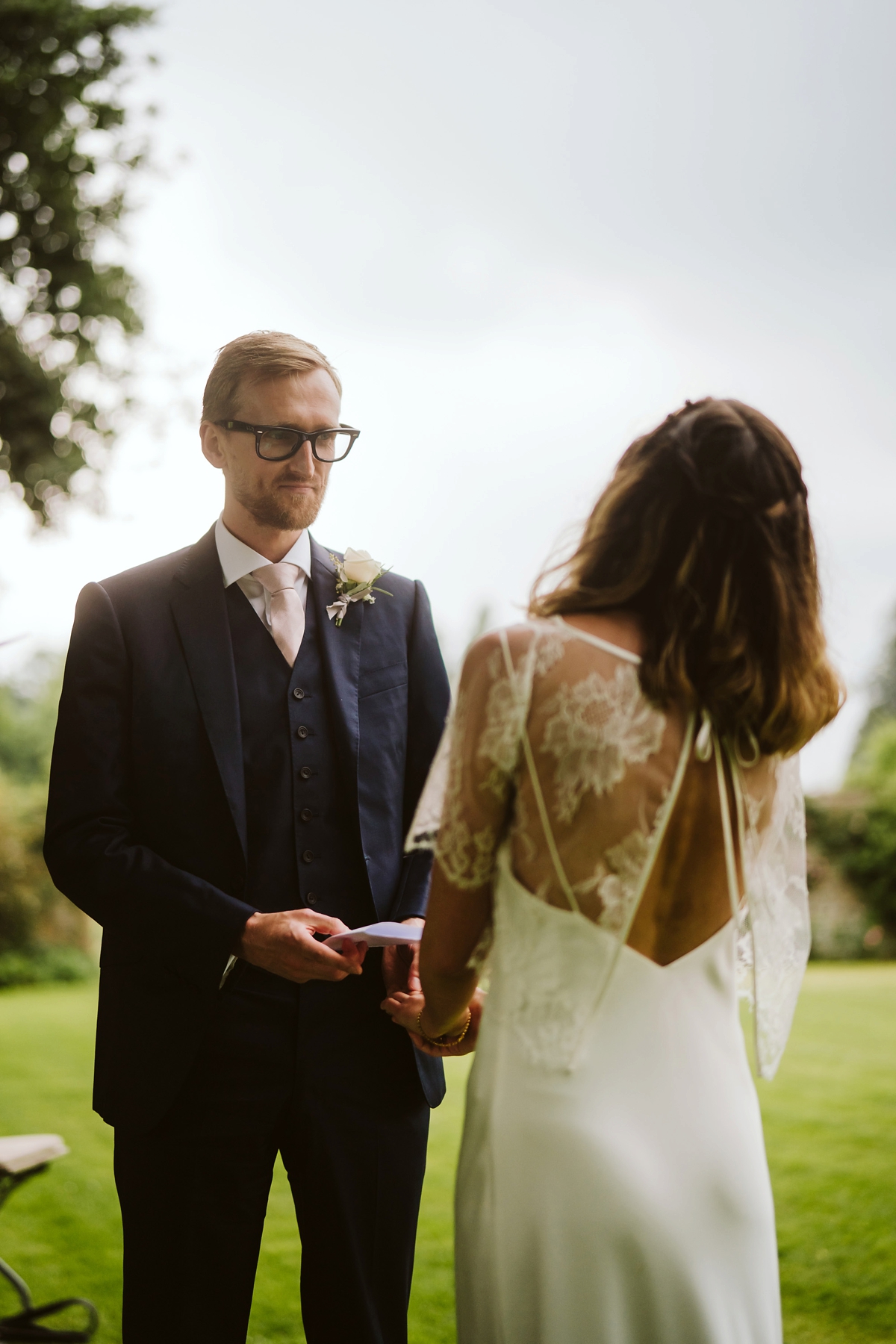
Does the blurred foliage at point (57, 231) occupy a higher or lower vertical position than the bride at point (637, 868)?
higher

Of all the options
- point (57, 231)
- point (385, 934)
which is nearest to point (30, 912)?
point (57, 231)

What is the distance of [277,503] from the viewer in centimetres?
216

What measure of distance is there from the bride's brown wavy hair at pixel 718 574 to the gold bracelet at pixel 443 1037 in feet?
2.31

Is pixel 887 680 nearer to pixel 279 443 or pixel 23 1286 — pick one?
pixel 23 1286

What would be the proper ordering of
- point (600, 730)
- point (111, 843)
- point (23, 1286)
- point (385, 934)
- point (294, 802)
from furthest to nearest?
point (23, 1286), point (294, 802), point (111, 843), point (385, 934), point (600, 730)

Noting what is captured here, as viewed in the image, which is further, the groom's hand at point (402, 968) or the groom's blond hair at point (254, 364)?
the groom's blond hair at point (254, 364)

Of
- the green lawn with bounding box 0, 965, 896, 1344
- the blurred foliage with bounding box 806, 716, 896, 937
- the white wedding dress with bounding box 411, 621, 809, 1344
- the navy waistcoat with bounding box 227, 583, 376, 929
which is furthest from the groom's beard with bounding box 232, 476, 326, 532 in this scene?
the blurred foliage with bounding box 806, 716, 896, 937

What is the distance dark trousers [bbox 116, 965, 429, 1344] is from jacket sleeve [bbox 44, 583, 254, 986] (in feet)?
0.52

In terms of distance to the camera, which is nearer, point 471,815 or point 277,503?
point 471,815

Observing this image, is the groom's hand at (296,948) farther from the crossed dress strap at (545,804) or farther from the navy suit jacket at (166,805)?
the crossed dress strap at (545,804)

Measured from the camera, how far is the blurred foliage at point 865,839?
18344 millimetres

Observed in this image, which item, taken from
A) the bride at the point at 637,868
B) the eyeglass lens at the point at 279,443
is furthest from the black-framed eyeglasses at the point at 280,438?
the bride at the point at 637,868

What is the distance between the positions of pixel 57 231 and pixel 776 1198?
9.52 metres

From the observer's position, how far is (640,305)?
41.8ft
